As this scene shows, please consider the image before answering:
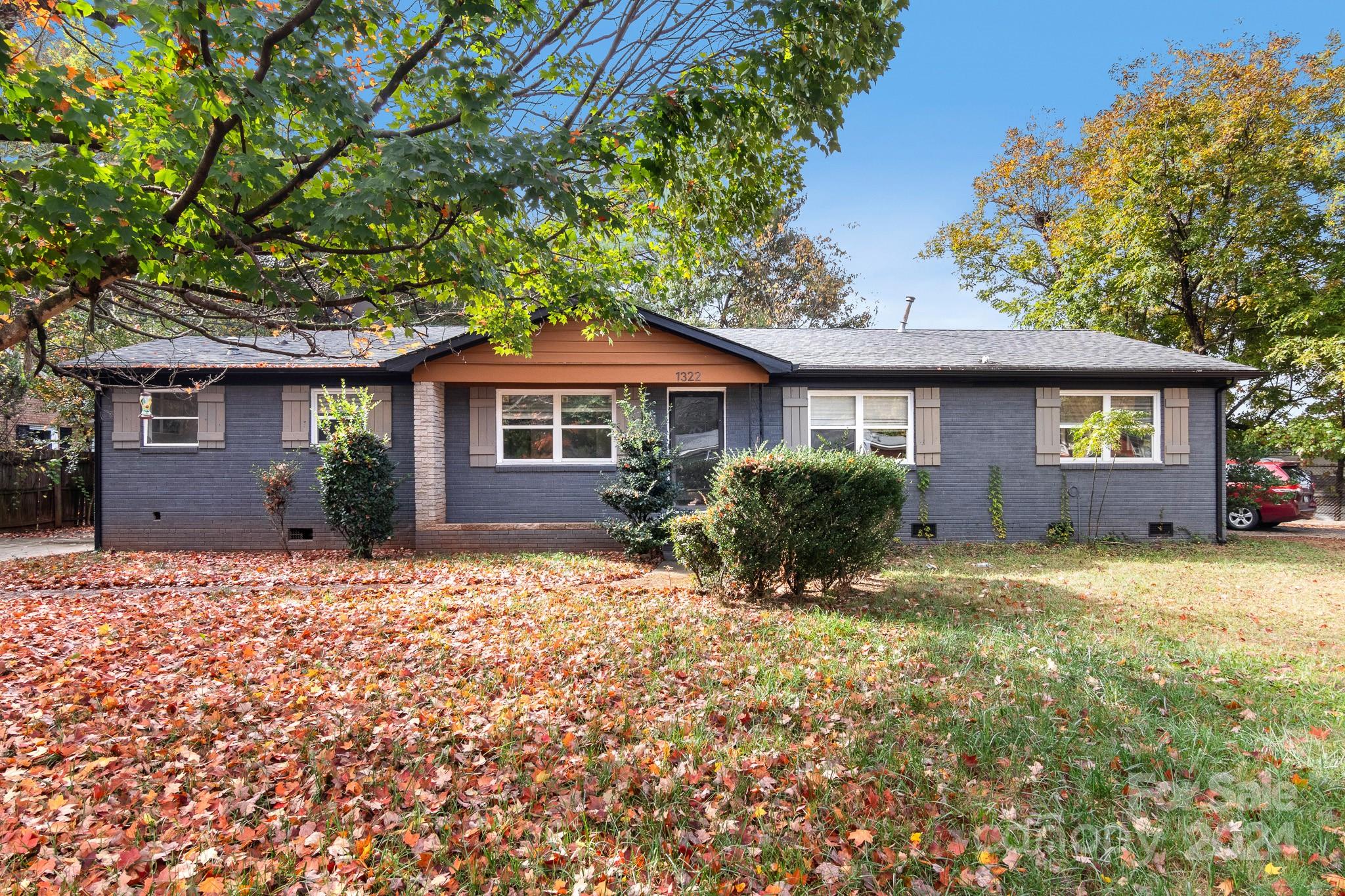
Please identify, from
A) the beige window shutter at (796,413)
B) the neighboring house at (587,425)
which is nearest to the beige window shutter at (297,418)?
the neighboring house at (587,425)

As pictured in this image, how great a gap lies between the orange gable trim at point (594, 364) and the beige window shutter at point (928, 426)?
9.73ft

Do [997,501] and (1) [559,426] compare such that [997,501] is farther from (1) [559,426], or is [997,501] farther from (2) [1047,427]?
(1) [559,426]

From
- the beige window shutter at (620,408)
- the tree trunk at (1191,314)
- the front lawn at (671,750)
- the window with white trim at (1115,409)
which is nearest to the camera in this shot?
the front lawn at (671,750)

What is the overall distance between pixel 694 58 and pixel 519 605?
16.1ft

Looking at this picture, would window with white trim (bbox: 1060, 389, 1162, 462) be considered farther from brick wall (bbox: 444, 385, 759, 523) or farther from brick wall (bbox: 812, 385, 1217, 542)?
brick wall (bbox: 444, 385, 759, 523)

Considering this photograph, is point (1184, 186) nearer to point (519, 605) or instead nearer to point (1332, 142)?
point (1332, 142)

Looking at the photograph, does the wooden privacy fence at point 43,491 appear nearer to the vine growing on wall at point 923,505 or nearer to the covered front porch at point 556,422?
the covered front porch at point 556,422

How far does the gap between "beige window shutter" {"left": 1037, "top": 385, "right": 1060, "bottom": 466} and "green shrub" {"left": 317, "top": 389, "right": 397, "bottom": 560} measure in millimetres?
10904

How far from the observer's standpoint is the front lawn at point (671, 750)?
2.41 m

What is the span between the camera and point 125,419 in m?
10.8

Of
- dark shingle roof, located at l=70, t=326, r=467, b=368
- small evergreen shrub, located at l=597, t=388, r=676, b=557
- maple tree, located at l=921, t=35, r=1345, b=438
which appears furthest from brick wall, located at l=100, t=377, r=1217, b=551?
maple tree, located at l=921, t=35, r=1345, b=438

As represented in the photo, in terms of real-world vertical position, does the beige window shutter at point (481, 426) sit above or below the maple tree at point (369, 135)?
below

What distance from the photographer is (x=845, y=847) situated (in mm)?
2496

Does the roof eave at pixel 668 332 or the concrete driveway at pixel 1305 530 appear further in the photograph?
the concrete driveway at pixel 1305 530
